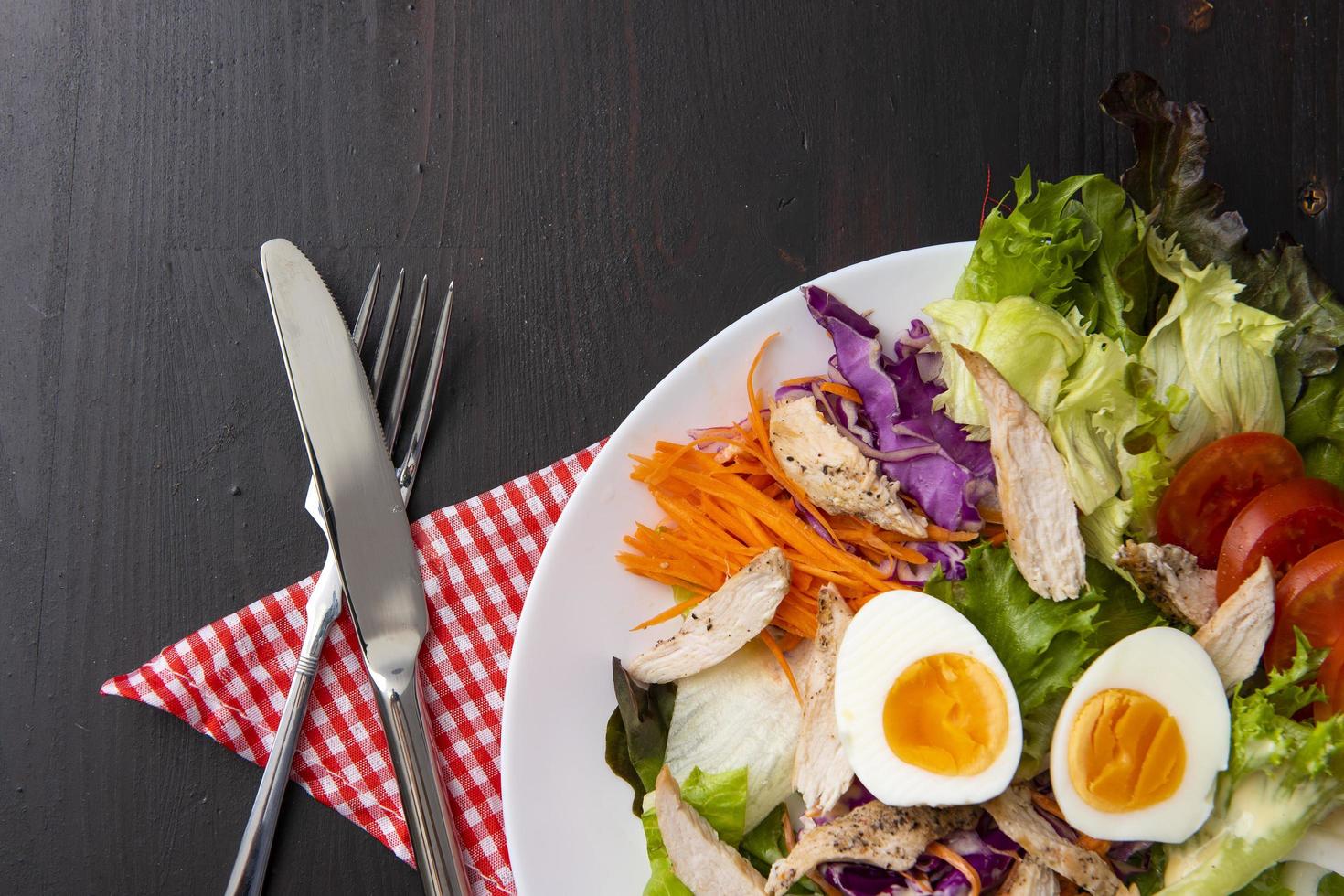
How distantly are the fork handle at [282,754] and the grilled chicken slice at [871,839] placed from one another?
1.15m

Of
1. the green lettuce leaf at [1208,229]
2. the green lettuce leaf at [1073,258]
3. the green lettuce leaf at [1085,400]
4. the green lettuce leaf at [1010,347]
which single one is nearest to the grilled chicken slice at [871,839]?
the green lettuce leaf at [1085,400]

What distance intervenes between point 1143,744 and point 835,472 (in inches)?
32.4

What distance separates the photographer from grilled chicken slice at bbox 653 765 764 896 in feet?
5.98

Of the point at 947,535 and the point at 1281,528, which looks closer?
the point at 1281,528

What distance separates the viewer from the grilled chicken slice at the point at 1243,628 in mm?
1777

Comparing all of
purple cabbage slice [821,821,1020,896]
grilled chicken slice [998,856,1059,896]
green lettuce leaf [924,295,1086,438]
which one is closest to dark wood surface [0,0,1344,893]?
green lettuce leaf [924,295,1086,438]

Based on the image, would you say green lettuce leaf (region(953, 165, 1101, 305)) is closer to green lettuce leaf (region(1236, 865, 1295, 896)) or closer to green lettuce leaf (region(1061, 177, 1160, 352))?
green lettuce leaf (region(1061, 177, 1160, 352))

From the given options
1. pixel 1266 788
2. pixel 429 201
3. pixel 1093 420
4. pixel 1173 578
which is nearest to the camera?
pixel 1266 788

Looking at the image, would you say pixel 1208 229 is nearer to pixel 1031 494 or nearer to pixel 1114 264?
pixel 1114 264

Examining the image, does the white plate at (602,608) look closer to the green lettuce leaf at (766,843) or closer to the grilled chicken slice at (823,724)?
the green lettuce leaf at (766,843)

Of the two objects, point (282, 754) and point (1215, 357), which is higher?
point (1215, 357)

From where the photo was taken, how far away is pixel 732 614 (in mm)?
1893

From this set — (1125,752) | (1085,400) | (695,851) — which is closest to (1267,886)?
(1125,752)

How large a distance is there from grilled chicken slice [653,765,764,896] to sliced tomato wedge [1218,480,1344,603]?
1213 mm
